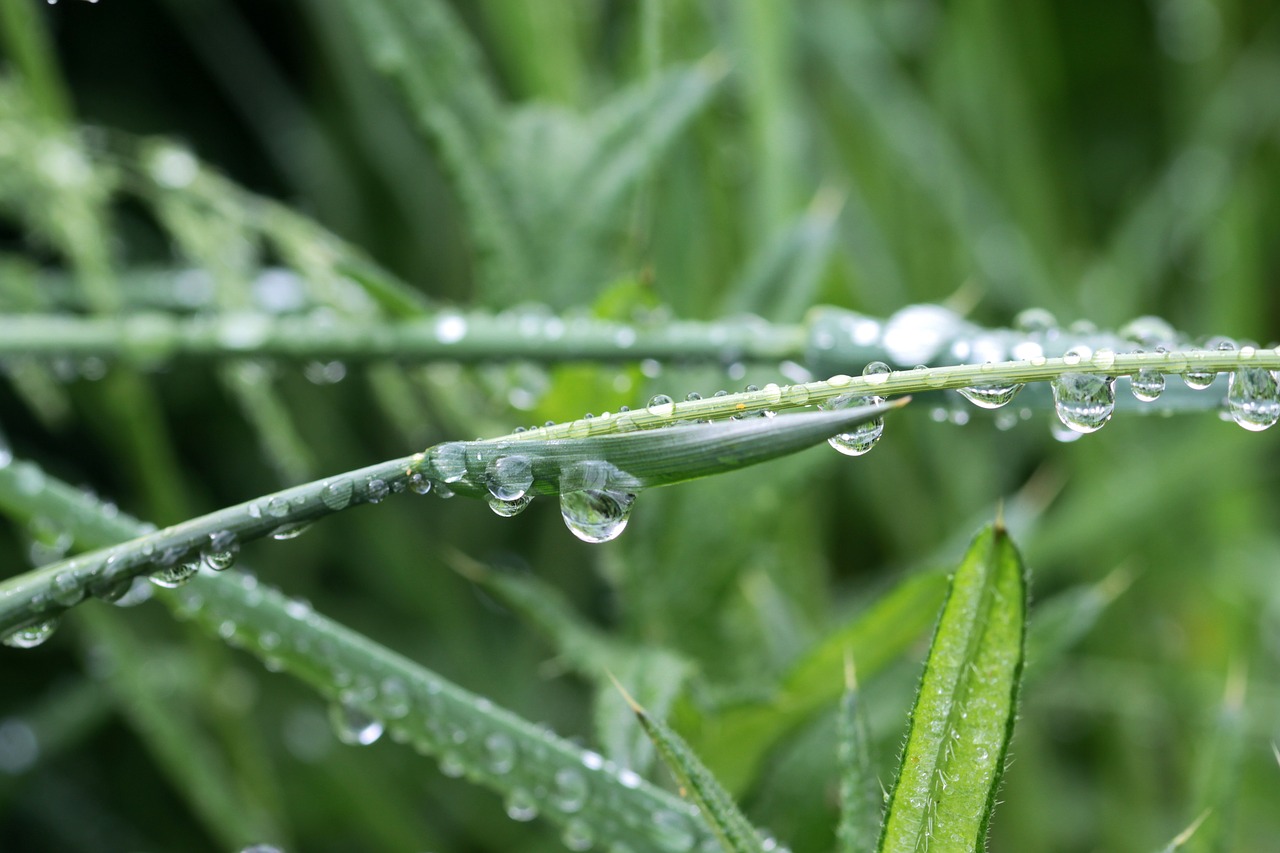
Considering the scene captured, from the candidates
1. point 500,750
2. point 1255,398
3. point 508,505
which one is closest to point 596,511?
point 508,505

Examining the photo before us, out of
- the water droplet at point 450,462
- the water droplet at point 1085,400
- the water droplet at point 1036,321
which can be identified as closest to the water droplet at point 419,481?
the water droplet at point 450,462

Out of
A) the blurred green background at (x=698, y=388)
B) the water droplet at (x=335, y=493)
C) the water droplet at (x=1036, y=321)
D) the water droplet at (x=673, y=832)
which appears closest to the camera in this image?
the water droplet at (x=335, y=493)

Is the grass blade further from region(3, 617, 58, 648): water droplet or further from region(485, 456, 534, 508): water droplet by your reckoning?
region(3, 617, 58, 648): water droplet

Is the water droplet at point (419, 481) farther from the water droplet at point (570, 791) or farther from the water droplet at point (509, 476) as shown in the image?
the water droplet at point (570, 791)

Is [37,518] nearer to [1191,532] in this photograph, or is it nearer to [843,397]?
[843,397]

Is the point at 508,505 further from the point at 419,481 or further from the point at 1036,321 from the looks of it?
the point at 1036,321

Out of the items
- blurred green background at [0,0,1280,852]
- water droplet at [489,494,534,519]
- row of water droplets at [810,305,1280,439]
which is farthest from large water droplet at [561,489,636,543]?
blurred green background at [0,0,1280,852]
